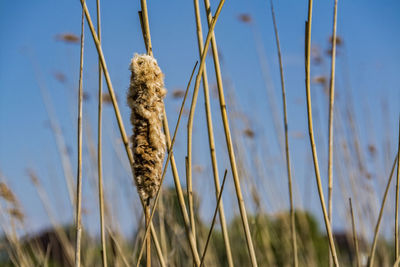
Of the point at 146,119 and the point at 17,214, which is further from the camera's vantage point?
the point at 17,214

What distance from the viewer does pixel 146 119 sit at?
0.53 meters

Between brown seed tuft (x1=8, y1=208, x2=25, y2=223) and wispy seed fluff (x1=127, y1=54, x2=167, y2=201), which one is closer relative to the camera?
wispy seed fluff (x1=127, y1=54, x2=167, y2=201)

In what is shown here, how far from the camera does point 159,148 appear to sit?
53cm

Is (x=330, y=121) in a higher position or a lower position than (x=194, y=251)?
higher

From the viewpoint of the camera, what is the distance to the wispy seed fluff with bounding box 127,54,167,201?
52 cm

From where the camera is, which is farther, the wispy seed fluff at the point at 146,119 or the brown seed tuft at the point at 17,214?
the brown seed tuft at the point at 17,214

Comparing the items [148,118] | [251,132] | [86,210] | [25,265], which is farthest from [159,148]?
[86,210]

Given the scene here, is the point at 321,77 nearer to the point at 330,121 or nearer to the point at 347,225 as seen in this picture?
the point at 347,225

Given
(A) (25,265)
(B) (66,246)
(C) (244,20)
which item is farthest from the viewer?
(C) (244,20)

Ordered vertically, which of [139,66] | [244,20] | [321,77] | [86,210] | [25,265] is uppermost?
[244,20]

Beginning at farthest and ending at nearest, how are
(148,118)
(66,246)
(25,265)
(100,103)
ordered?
(66,246), (25,265), (100,103), (148,118)

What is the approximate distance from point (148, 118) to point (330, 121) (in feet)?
1.20

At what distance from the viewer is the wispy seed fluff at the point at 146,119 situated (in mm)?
521

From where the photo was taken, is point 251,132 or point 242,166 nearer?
point 242,166
